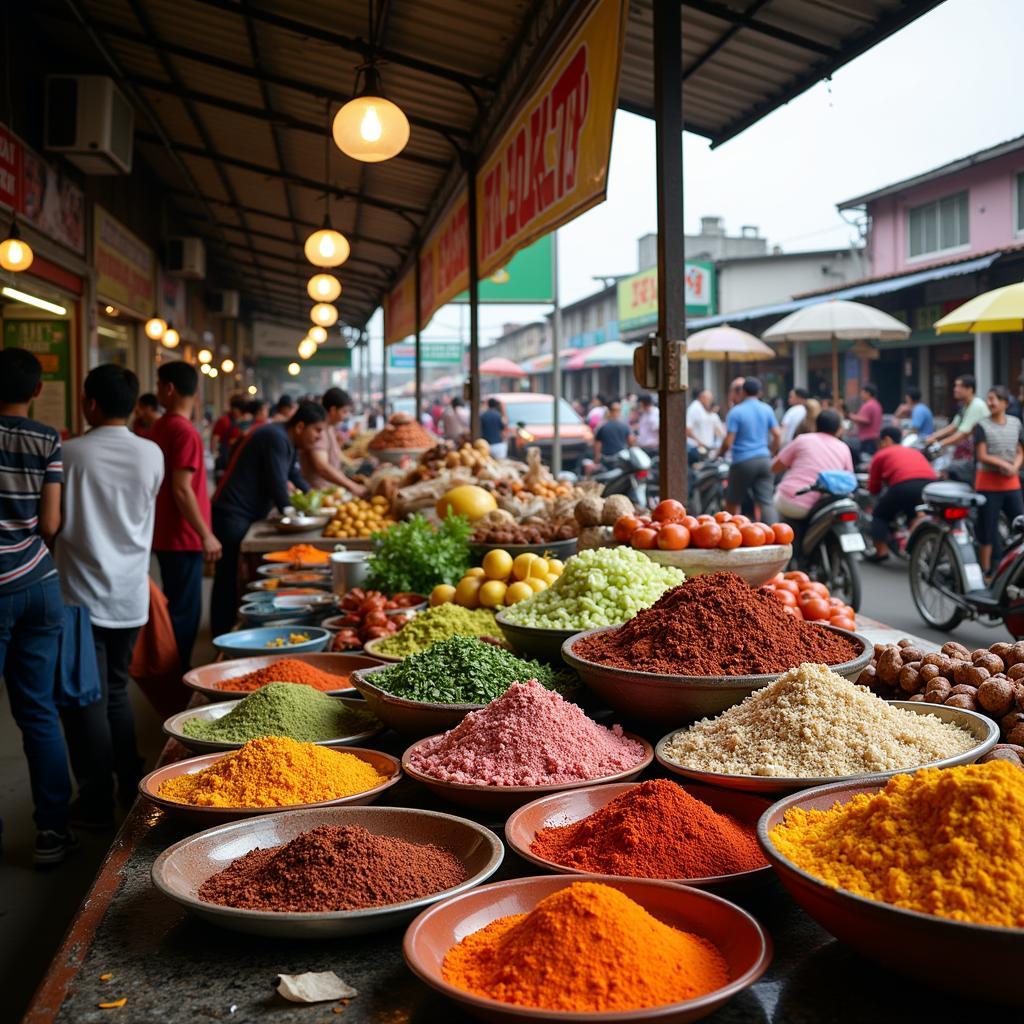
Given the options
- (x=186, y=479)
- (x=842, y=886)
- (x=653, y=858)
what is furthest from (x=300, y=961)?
(x=186, y=479)

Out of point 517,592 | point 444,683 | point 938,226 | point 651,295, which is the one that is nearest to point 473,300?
point 517,592

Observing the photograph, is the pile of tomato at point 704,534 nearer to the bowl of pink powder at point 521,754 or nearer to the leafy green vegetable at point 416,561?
the leafy green vegetable at point 416,561

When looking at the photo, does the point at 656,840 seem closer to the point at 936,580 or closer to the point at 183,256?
the point at 936,580

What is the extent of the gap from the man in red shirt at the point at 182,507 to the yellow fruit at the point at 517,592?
7.33 ft

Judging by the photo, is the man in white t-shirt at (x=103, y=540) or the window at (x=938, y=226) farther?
the window at (x=938, y=226)

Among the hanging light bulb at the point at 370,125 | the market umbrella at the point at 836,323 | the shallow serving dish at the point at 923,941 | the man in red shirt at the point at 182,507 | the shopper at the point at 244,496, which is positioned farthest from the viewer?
the market umbrella at the point at 836,323

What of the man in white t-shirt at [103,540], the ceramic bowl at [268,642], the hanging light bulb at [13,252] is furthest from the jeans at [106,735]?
the hanging light bulb at [13,252]

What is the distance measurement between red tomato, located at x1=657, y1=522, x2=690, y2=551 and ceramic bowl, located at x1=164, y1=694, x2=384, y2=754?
50.1 inches

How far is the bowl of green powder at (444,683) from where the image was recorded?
226cm

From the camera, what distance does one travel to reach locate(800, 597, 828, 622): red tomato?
3207 mm

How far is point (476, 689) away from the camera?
7.64ft

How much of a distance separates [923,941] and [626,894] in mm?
423

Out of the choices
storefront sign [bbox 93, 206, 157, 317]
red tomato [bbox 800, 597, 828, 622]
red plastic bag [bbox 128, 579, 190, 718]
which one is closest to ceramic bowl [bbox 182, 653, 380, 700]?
red tomato [bbox 800, 597, 828, 622]

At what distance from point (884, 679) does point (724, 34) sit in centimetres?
370
